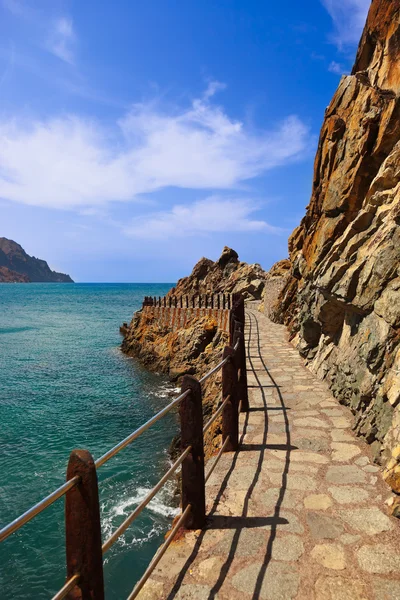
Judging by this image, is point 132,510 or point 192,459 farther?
point 132,510

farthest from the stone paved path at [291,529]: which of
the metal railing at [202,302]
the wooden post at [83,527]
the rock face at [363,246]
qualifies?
the metal railing at [202,302]

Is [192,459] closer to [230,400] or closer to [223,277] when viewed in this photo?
[230,400]

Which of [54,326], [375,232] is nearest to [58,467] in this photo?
[375,232]

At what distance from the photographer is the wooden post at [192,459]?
355 centimetres

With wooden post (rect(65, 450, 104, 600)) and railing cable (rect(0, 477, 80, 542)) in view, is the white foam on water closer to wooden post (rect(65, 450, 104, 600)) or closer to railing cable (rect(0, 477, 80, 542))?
wooden post (rect(65, 450, 104, 600))

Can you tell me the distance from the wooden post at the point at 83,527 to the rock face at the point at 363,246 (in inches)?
133

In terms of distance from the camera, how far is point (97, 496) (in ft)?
6.83

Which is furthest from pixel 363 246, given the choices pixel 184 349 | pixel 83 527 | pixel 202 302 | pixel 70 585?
pixel 202 302

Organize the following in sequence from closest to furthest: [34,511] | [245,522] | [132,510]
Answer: [34,511], [245,522], [132,510]

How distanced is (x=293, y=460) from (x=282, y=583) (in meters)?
2.13

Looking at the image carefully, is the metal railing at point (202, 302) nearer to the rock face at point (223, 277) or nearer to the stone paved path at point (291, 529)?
the stone paved path at point (291, 529)

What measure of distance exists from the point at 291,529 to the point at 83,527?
2259 millimetres

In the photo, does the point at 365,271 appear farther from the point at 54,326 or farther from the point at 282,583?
the point at 54,326

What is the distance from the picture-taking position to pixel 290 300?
18484 millimetres
